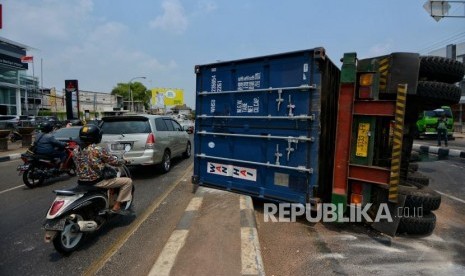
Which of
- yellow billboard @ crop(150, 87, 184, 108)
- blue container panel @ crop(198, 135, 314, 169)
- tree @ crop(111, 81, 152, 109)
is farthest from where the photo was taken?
tree @ crop(111, 81, 152, 109)

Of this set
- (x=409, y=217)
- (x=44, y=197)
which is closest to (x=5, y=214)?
(x=44, y=197)

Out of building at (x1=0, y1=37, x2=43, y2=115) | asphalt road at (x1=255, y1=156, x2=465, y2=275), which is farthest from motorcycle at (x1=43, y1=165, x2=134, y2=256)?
building at (x1=0, y1=37, x2=43, y2=115)

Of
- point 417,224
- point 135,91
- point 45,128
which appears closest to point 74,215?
point 417,224

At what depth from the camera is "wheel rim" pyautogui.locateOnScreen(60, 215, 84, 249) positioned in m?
4.13

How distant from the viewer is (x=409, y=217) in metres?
4.77

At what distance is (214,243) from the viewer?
420 cm

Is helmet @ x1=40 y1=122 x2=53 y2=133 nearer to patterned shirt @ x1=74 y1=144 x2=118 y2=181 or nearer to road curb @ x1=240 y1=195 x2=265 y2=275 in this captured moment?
patterned shirt @ x1=74 y1=144 x2=118 y2=181

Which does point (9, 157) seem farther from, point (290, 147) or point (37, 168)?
point (290, 147)

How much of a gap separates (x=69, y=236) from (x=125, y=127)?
496cm

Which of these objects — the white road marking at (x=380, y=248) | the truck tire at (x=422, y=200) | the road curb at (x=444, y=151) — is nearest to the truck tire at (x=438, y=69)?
the truck tire at (x=422, y=200)

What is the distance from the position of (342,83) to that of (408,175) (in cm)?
258

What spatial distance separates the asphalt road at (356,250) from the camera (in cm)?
377

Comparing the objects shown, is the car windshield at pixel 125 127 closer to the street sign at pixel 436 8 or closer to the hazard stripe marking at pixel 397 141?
the hazard stripe marking at pixel 397 141

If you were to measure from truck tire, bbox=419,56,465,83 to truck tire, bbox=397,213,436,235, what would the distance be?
206 cm
